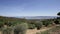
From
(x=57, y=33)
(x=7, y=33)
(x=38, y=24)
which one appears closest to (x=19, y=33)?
(x=7, y=33)

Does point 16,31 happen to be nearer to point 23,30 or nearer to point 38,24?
point 23,30

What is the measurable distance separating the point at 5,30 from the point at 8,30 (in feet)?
1.35

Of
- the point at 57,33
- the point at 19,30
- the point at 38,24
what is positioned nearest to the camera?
the point at 19,30

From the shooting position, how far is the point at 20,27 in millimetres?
16969

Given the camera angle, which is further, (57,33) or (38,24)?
(38,24)

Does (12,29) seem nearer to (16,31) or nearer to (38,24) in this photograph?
(16,31)

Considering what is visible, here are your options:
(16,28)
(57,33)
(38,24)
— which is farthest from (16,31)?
(38,24)

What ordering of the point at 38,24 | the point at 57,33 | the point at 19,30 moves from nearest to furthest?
the point at 19,30
the point at 57,33
the point at 38,24

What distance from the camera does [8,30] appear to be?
684 inches

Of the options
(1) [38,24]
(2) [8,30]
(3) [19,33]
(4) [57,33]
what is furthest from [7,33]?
(1) [38,24]

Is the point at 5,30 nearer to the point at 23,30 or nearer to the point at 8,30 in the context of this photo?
the point at 8,30

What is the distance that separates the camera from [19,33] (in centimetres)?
1709

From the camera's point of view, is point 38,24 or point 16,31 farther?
point 38,24

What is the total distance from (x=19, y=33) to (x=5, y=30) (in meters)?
1.84
